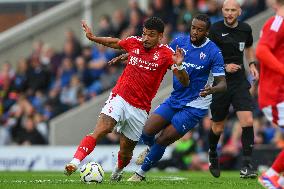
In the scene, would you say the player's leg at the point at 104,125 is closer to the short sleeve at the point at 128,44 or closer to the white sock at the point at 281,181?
the short sleeve at the point at 128,44

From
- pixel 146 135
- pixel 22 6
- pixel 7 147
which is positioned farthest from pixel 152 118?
pixel 22 6

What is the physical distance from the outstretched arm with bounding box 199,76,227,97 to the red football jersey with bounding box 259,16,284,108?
2185 millimetres

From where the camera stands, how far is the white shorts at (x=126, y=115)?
1220 centimetres

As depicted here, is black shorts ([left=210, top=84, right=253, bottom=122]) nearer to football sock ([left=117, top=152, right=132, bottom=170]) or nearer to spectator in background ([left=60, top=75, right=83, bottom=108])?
football sock ([left=117, top=152, right=132, bottom=170])

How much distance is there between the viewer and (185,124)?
1304 cm

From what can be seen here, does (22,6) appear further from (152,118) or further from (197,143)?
(152,118)

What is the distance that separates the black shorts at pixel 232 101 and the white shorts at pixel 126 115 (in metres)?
2.34

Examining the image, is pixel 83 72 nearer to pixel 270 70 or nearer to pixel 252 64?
pixel 252 64

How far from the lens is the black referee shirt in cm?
1438

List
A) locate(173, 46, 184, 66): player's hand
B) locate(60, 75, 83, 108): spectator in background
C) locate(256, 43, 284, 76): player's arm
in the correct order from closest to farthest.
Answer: locate(256, 43, 284, 76): player's arm → locate(173, 46, 184, 66): player's hand → locate(60, 75, 83, 108): spectator in background

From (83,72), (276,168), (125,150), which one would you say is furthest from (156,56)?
(83,72)

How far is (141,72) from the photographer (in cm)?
1242

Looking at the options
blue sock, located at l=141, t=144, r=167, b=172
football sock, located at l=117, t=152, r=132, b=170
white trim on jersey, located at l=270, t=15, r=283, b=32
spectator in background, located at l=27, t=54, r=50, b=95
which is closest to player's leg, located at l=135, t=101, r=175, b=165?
blue sock, located at l=141, t=144, r=167, b=172

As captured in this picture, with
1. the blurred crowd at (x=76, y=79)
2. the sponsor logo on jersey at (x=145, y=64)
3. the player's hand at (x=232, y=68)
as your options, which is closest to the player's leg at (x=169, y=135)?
the sponsor logo on jersey at (x=145, y=64)
